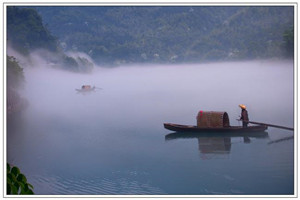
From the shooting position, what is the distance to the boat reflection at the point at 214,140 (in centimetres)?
748

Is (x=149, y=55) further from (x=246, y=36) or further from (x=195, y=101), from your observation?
(x=246, y=36)

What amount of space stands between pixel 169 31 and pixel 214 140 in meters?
6.71

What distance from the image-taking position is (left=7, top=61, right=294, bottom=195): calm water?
5.83 m

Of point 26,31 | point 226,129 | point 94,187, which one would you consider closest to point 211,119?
point 226,129

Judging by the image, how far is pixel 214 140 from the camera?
838 centimetres

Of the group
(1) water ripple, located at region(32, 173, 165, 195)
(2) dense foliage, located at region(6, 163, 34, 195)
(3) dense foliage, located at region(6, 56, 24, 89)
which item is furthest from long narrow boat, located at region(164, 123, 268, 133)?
(2) dense foliage, located at region(6, 163, 34, 195)

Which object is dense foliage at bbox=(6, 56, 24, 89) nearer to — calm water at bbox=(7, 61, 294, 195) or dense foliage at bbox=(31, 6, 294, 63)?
calm water at bbox=(7, 61, 294, 195)

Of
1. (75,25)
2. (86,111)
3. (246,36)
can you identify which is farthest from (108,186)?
(246,36)

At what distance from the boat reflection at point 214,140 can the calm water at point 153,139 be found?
22 mm

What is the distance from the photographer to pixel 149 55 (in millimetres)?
14391

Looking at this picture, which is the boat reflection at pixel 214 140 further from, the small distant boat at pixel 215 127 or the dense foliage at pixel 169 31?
the dense foliage at pixel 169 31

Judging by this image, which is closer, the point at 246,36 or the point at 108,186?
the point at 108,186

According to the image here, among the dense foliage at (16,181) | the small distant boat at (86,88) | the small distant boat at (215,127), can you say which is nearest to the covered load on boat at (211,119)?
the small distant boat at (215,127)

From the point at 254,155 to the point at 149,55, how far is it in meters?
8.02
